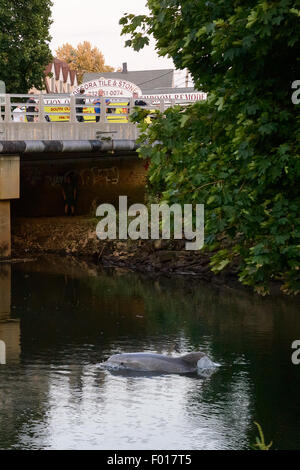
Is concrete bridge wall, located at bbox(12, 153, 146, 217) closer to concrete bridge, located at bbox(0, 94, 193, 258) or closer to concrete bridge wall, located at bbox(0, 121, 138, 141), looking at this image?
concrete bridge, located at bbox(0, 94, 193, 258)

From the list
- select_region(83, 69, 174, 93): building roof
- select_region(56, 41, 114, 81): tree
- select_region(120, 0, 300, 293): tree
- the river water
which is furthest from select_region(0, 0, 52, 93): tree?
select_region(56, 41, 114, 81): tree

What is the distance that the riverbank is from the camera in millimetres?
35812

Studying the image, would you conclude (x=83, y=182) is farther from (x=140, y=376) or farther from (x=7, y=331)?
(x=140, y=376)

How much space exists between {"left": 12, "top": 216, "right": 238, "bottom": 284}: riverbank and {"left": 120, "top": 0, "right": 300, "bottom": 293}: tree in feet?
60.0

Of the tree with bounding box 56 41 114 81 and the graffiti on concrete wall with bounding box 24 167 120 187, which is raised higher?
the tree with bounding box 56 41 114 81

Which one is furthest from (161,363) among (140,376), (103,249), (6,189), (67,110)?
(103,249)

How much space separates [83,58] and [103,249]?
107 m

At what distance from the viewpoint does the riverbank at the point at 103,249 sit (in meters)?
35.8

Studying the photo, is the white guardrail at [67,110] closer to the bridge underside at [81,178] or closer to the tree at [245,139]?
the bridge underside at [81,178]

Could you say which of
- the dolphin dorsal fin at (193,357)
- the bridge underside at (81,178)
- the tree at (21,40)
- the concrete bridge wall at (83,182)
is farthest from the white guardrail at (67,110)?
the dolphin dorsal fin at (193,357)

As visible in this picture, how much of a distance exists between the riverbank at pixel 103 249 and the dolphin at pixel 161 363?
13284 millimetres

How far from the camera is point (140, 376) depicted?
2014cm

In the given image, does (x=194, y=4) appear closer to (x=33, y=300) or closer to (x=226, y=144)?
(x=226, y=144)
